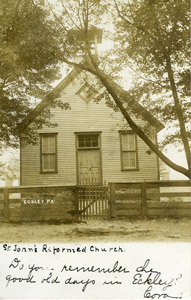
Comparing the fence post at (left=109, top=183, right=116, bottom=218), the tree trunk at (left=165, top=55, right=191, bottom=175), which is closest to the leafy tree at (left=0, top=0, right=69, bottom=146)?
the tree trunk at (left=165, top=55, right=191, bottom=175)

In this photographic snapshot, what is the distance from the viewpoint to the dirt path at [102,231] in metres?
6.39

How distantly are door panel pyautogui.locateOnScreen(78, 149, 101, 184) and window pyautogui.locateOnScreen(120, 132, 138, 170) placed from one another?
1242 millimetres

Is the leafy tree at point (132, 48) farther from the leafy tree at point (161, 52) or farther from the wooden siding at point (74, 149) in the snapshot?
the wooden siding at point (74, 149)

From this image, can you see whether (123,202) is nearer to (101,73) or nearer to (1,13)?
(101,73)

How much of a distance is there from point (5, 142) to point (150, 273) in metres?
7.48

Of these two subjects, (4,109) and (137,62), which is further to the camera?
(4,109)

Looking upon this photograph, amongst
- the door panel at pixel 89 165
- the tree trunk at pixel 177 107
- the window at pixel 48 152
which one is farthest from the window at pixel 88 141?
the tree trunk at pixel 177 107

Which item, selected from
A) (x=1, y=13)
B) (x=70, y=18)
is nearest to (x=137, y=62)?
(x=70, y=18)

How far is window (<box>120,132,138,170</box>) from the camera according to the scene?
44.3ft

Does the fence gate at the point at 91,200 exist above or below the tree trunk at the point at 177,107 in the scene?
below

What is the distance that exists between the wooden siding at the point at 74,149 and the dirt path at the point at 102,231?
15.4ft

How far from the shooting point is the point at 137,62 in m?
7.99

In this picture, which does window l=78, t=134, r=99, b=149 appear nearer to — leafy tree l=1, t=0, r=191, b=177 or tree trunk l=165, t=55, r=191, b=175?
leafy tree l=1, t=0, r=191, b=177
